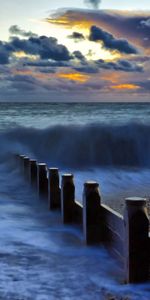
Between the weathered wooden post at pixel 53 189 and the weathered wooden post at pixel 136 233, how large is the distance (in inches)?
153

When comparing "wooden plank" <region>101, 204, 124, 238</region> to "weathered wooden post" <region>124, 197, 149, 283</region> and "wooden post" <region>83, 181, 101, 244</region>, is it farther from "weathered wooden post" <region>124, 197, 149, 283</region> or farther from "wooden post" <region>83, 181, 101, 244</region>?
"weathered wooden post" <region>124, 197, 149, 283</region>

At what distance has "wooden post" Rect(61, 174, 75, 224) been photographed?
687cm

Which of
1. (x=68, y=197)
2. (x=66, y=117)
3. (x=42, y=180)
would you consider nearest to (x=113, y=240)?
(x=68, y=197)

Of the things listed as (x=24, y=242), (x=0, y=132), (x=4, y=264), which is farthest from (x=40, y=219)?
(x=0, y=132)

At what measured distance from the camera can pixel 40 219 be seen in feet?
25.2

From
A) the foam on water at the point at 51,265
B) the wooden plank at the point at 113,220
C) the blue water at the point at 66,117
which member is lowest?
the foam on water at the point at 51,265

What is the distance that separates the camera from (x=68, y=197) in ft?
22.7

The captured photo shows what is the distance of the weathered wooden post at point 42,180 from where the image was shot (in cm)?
949

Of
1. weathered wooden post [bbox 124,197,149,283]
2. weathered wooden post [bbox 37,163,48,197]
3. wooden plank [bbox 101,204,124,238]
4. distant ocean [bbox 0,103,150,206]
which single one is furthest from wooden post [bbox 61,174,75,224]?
distant ocean [bbox 0,103,150,206]

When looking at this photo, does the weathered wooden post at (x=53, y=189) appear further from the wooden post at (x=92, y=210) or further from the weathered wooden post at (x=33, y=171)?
→ the weathered wooden post at (x=33, y=171)

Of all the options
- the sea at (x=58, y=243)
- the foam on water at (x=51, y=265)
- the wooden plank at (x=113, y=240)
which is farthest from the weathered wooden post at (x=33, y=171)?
the wooden plank at (x=113, y=240)

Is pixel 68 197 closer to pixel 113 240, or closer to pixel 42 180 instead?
pixel 113 240

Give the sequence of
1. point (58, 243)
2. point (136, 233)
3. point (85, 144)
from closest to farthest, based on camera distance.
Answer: point (136, 233) < point (58, 243) < point (85, 144)

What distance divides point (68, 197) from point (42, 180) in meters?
2.74
